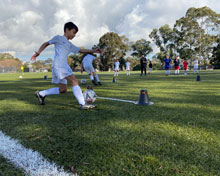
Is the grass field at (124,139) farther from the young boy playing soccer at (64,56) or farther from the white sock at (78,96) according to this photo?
the young boy playing soccer at (64,56)

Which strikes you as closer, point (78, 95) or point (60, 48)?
point (78, 95)

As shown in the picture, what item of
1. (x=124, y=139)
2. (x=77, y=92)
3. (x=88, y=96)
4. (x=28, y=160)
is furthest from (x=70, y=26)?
(x=28, y=160)

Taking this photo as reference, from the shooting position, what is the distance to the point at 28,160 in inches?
76.2

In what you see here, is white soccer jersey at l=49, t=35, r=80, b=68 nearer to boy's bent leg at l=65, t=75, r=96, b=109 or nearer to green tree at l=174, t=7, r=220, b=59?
boy's bent leg at l=65, t=75, r=96, b=109

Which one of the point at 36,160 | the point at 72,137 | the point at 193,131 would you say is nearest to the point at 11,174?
the point at 36,160

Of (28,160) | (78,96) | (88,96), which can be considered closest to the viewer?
(28,160)

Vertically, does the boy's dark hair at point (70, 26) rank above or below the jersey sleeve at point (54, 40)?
above

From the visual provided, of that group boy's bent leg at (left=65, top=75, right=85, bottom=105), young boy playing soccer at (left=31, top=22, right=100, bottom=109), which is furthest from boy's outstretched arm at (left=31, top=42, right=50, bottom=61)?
boy's bent leg at (left=65, top=75, right=85, bottom=105)

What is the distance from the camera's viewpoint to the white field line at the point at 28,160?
173cm

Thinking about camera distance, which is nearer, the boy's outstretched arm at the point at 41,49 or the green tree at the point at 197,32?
the boy's outstretched arm at the point at 41,49

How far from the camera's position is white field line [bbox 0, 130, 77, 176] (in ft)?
5.66

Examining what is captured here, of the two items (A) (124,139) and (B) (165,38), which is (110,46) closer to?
(B) (165,38)

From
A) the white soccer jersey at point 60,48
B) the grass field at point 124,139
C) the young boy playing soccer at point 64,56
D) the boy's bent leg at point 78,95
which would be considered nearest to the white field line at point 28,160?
the grass field at point 124,139

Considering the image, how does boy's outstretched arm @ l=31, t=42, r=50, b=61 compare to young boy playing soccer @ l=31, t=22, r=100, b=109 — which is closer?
young boy playing soccer @ l=31, t=22, r=100, b=109
